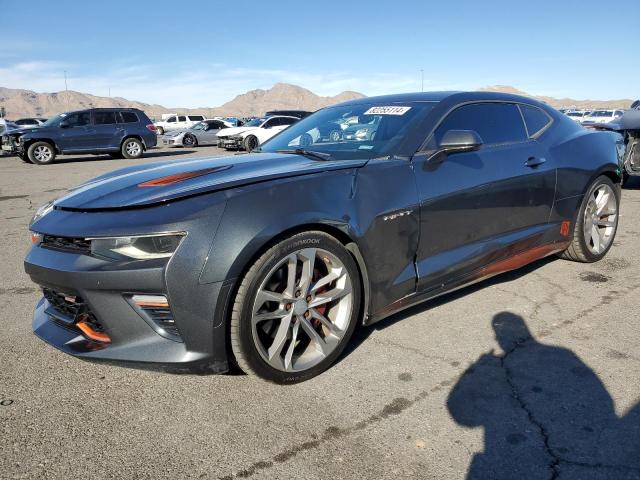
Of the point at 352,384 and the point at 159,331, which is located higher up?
the point at 159,331

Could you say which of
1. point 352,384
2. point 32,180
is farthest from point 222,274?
point 32,180

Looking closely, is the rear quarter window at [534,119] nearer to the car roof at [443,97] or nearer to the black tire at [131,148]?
the car roof at [443,97]

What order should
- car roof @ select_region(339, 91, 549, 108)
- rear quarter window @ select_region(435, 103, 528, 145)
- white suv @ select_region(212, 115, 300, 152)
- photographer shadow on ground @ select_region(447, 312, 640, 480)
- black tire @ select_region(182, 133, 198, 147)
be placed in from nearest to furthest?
1. photographer shadow on ground @ select_region(447, 312, 640, 480)
2. rear quarter window @ select_region(435, 103, 528, 145)
3. car roof @ select_region(339, 91, 549, 108)
4. white suv @ select_region(212, 115, 300, 152)
5. black tire @ select_region(182, 133, 198, 147)

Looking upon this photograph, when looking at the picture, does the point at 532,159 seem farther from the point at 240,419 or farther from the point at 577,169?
the point at 240,419

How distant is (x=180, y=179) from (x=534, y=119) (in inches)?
112

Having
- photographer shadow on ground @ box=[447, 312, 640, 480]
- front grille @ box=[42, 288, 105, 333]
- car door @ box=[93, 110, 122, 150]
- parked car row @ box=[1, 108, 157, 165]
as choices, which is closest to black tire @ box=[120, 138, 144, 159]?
parked car row @ box=[1, 108, 157, 165]

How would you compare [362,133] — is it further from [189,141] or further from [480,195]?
[189,141]

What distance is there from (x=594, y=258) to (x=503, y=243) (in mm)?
1613

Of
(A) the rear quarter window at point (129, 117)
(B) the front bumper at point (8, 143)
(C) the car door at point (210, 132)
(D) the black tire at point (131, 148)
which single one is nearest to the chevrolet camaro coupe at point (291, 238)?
(D) the black tire at point (131, 148)

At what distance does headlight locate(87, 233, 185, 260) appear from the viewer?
2.23 m

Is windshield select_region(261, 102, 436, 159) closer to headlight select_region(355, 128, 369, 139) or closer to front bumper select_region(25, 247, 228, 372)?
headlight select_region(355, 128, 369, 139)

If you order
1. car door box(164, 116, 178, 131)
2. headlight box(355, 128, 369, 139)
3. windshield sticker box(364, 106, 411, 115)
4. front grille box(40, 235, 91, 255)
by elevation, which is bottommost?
front grille box(40, 235, 91, 255)

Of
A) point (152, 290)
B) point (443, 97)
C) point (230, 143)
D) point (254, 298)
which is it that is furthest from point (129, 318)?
point (230, 143)

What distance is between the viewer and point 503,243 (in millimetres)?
3539
